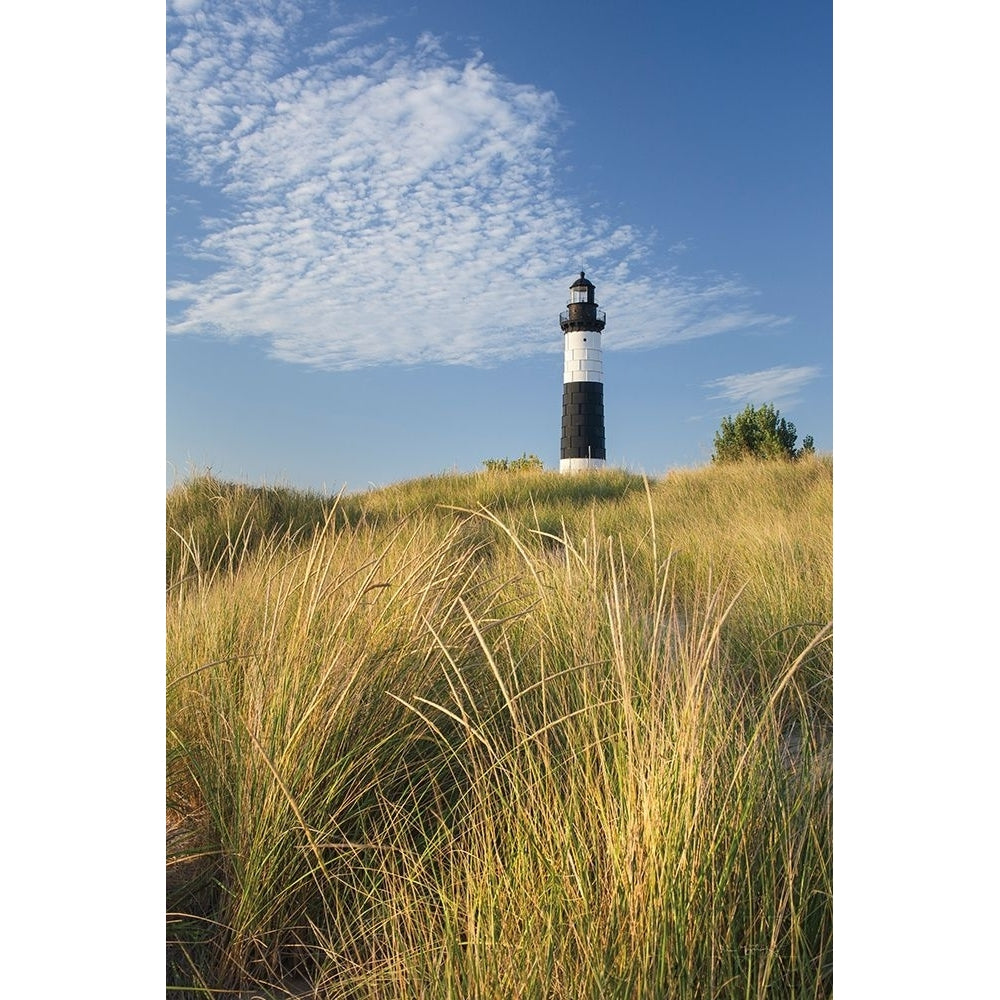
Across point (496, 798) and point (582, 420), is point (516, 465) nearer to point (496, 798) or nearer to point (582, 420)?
point (582, 420)

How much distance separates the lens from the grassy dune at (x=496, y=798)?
96cm

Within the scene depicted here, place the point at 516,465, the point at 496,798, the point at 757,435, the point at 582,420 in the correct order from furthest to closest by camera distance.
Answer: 1. the point at 582,420
2. the point at 516,465
3. the point at 757,435
4. the point at 496,798

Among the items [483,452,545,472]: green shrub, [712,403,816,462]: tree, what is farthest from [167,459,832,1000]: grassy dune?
[483,452,545,472]: green shrub

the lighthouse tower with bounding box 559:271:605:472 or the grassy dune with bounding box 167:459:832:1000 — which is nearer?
the grassy dune with bounding box 167:459:832:1000

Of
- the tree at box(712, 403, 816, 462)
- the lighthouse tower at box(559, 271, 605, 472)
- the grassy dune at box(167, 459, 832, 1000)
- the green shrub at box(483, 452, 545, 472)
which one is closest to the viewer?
the grassy dune at box(167, 459, 832, 1000)

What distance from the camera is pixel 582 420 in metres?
9.94

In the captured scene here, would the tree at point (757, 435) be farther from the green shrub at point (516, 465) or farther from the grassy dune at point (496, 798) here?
the green shrub at point (516, 465)

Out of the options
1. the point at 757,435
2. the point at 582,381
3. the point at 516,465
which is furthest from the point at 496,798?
the point at 582,381

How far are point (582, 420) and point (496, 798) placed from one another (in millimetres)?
8630

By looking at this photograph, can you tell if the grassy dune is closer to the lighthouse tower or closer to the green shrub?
the green shrub

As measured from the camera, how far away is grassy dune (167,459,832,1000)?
96cm

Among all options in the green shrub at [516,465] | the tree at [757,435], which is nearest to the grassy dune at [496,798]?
the tree at [757,435]

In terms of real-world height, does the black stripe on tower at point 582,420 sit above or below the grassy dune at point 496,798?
above
